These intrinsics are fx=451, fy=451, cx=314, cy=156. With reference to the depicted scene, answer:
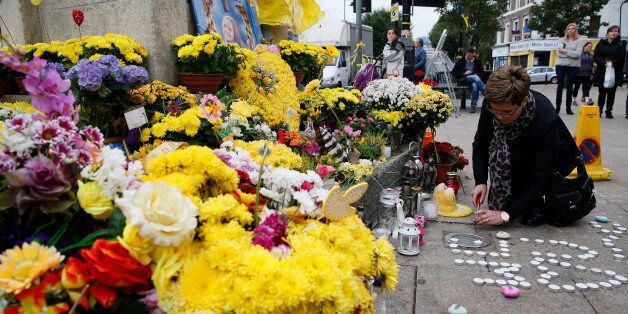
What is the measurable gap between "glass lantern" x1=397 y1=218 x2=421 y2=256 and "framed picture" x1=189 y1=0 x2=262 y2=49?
246 centimetres

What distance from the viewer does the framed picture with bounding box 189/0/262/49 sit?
163 inches

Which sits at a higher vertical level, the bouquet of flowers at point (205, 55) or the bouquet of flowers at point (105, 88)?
the bouquet of flowers at point (205, 55)

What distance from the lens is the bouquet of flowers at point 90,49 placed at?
3174 mm

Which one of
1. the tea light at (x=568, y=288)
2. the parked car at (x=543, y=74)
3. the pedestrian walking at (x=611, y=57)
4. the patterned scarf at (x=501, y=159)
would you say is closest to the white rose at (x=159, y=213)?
the tea light at (x=568, y=288)

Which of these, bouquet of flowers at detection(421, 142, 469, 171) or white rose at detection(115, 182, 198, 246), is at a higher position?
white rose at detection(115, 182, 198, 246)

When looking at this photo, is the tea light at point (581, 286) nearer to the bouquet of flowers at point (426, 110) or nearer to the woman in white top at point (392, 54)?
the bouquet of flowers at point (426, 110)

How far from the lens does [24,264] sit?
110 centimetres

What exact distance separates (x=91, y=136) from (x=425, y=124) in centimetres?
460

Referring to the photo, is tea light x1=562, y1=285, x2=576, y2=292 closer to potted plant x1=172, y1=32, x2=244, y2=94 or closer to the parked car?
potted plant x1=172, y1=32, x2=244, y2=94

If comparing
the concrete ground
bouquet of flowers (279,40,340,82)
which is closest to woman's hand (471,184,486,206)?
the concrete ground

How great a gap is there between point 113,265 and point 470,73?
13.0 meters

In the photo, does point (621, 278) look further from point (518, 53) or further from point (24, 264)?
point (518, 53)

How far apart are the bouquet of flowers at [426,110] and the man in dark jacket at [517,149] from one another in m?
1.41

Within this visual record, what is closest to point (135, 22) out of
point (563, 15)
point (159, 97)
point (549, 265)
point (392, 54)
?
point (159, 97)
